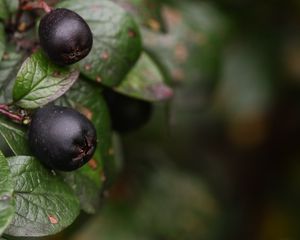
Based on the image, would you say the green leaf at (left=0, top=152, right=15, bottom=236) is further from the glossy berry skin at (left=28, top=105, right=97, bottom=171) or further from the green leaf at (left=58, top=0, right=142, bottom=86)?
the green leaf at (left=58, top=0, right=142, bottom=86)

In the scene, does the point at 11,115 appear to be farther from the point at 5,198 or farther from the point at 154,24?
the point at 154,24

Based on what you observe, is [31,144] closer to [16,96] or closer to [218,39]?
[16,96]

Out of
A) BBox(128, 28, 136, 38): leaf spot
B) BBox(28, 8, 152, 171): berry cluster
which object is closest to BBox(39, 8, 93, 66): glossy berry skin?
BBox(28, 8, 152, 171): berry cluster

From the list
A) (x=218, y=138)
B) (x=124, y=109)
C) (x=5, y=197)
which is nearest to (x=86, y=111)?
(x=124, y=109)

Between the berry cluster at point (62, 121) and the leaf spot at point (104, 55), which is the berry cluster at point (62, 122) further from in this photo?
the leaf spot at point (104, 55)

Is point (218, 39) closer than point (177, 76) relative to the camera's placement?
No

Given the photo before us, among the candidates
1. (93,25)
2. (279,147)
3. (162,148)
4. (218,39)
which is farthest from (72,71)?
(279,147)
